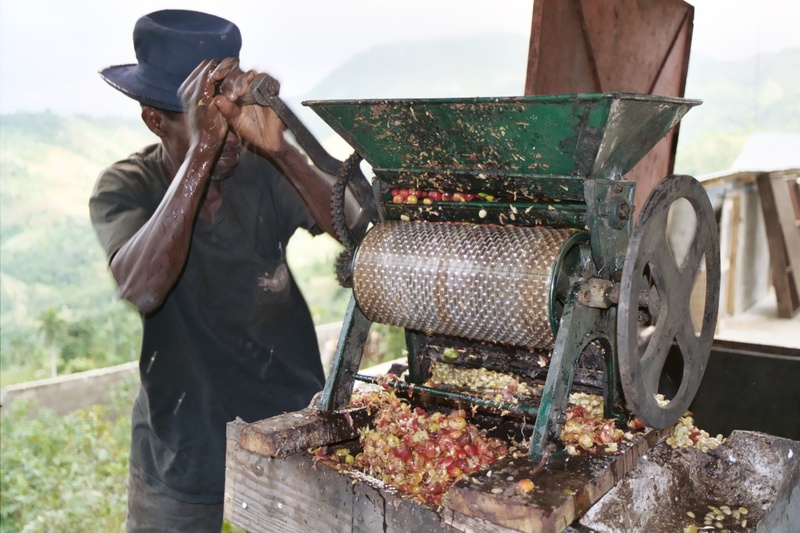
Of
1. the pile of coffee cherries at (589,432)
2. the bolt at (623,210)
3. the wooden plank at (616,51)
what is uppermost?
the wooden plank at (616,51)

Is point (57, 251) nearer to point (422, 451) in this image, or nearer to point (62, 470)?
point (62, 470)

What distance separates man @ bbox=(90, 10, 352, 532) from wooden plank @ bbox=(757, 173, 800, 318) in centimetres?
727

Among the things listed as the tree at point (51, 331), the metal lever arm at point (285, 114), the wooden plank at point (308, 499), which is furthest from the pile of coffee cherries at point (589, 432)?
the tree at point (51, 331)

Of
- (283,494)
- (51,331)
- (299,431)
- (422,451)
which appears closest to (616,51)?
(422,451)

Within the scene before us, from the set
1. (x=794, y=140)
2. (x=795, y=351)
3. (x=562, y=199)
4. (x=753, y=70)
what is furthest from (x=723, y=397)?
(x=753, y=70)

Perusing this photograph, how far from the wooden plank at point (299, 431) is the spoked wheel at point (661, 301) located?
1021 millimetres

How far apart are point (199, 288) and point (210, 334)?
0.21 metres

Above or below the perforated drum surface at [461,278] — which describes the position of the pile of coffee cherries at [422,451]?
below

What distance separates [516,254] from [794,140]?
10.2m

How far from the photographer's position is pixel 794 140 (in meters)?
10.5

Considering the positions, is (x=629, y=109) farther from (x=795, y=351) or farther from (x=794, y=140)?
(x=794, y=140)

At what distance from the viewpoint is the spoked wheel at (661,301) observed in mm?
1917

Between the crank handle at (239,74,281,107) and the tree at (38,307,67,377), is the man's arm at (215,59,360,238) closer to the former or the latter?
the crank handle at (239,74,281,107)

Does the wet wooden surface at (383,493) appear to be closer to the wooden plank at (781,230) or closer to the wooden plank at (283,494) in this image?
the wooden plank at (283,494)
